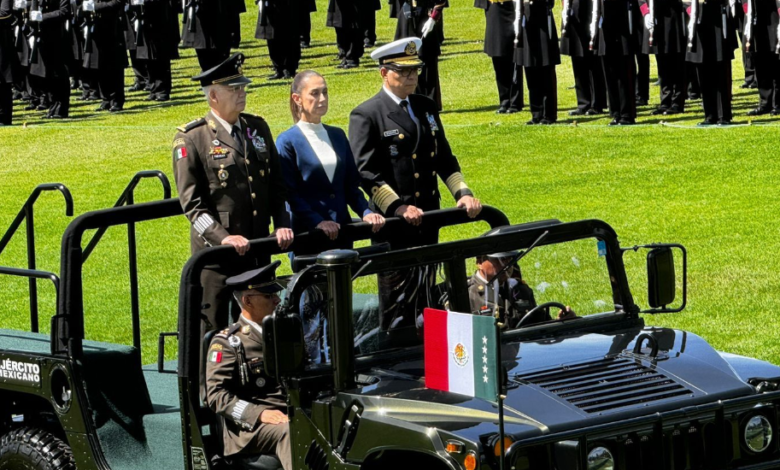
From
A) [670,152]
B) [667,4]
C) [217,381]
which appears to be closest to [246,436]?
[217,381]

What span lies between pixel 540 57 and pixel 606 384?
13625 mm

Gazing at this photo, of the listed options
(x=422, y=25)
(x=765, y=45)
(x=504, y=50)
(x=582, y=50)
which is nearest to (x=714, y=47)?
(x=765, y=45)

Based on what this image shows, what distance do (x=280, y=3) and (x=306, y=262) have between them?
1971 cm

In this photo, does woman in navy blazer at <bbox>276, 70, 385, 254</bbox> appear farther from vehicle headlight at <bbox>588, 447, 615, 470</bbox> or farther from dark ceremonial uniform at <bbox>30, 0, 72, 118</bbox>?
dark ceremonial uniform at <bbox>30, 0, 72, 118</bbox>

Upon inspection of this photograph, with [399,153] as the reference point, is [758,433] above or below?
below

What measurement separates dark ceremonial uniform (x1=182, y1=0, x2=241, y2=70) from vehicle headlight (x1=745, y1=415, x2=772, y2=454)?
19.5 metres

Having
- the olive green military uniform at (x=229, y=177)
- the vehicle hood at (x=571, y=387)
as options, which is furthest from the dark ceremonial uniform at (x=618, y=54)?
the vehicle hood at (x=571, y=387)

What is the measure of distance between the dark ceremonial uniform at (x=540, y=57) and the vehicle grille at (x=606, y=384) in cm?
1311

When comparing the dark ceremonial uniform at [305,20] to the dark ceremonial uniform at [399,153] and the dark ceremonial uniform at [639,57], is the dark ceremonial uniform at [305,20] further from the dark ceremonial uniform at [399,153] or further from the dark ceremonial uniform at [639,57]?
the dark ceremonial uniform at [399,153]

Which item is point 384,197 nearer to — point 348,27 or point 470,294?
point 470,294

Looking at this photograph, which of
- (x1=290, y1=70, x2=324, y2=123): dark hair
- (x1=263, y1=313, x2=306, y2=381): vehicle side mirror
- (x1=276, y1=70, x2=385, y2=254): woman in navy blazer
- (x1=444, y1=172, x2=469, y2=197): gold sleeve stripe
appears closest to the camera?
(x1=263, y1=313, x2=306, y2=381): vehicle side mirror

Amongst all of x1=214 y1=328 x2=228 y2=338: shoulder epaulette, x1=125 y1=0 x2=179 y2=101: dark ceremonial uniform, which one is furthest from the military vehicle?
x1=125 y1=0 x2=179 y2=101: dark ceremonial uniform

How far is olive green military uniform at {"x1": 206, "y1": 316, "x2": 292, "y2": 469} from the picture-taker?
6570 millimetres

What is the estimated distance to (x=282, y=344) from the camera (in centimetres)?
588
